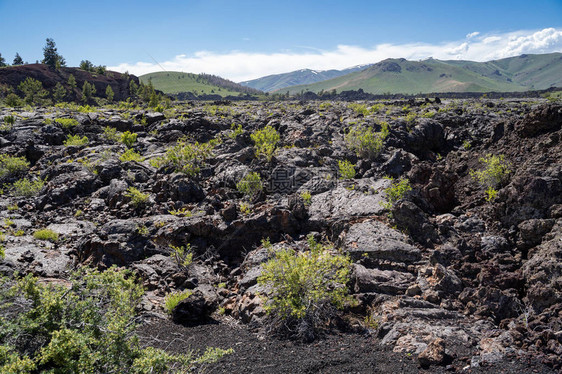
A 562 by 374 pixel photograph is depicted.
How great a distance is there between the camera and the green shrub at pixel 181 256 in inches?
296

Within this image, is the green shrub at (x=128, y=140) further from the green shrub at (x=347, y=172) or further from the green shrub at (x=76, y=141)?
the green shrub at (x=347, y=172)

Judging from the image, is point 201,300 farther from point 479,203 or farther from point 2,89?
point 2,89

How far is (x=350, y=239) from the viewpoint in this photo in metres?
7.32

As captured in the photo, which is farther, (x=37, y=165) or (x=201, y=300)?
(x=37, y=165)

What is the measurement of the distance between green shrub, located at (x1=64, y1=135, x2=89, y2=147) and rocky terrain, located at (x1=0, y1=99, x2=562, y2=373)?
131cm

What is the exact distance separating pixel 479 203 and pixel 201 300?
284 inches

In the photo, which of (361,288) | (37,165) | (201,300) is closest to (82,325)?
(201,300)

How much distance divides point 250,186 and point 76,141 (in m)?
11.4

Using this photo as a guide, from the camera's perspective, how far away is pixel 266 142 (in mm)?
14016

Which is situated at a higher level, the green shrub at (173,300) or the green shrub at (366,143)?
the green shrub at (366,143)

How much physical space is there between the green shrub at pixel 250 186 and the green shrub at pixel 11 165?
10.6 metres

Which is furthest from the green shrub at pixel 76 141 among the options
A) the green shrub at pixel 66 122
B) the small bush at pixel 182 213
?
the small bush at pixel 182 213

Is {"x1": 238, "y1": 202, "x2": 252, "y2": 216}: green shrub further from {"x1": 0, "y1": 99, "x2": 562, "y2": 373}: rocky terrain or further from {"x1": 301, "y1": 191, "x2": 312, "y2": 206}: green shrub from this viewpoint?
{"x1": 301, "y1": 191, "x2": 312, "y2": 206}: green shrub

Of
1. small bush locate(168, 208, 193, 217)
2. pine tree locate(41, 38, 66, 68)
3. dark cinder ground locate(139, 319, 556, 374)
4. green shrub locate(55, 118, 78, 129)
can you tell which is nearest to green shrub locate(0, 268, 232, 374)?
dark cinder ground locate(139, 319, 556, 374)
